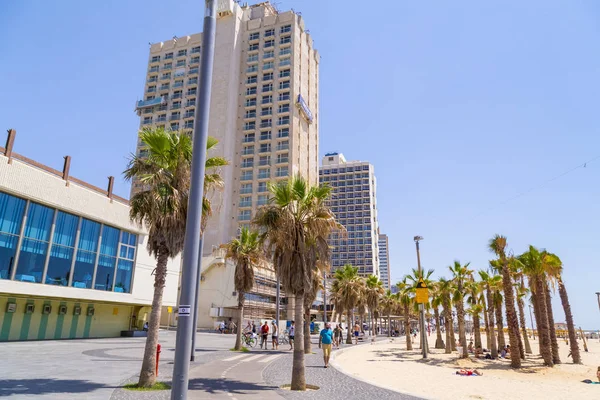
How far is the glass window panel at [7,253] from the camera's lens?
24406 millimetres

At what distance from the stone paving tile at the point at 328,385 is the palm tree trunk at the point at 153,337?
377cm

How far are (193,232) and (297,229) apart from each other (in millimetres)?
7513

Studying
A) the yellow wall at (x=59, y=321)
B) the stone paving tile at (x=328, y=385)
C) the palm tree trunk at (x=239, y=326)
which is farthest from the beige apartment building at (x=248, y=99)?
the stone paving tile at (x=328, y=385)

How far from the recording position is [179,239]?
1239 cm

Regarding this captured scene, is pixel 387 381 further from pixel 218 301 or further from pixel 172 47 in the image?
pixel 172 47

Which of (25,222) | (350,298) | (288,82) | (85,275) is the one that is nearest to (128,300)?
(85,275)

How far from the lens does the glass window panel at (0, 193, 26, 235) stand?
79.8 ft

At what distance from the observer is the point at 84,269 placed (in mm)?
30281

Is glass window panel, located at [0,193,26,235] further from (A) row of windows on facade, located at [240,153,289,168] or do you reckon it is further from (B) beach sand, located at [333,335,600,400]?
(A) row of windows on facade, located at [240,153,289,168]

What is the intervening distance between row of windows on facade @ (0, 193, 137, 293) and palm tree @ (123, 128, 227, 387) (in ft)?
56.9

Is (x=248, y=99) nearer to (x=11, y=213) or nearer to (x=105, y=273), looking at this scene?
(x=105, y=273)

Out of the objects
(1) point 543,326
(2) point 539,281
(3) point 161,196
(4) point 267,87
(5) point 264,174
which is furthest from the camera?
(4) point 267,87

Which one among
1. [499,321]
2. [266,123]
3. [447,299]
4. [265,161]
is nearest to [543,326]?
[499,321]

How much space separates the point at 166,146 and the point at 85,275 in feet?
74.6
